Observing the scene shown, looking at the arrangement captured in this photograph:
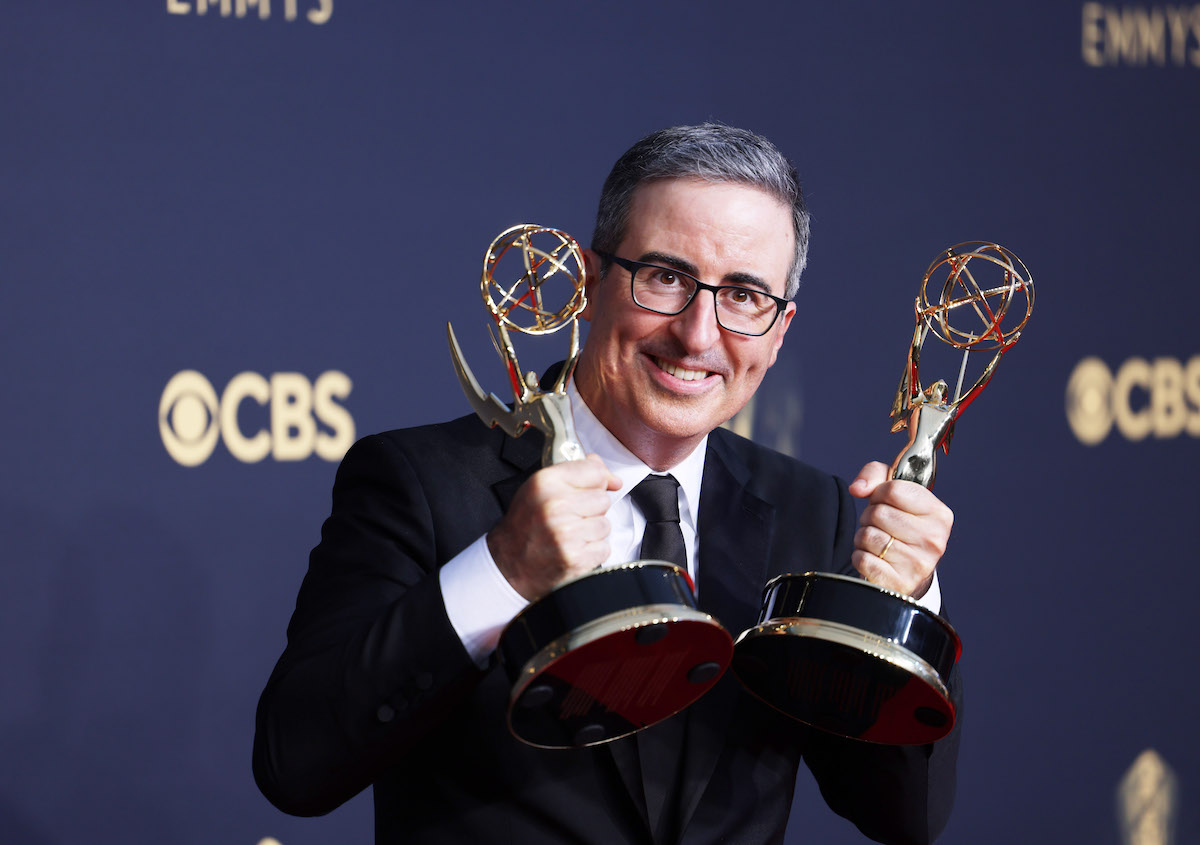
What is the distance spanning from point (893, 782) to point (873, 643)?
16.6 inches

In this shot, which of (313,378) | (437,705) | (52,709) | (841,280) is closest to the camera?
(437,705)

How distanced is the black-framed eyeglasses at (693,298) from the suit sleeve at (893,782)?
496 millimetres

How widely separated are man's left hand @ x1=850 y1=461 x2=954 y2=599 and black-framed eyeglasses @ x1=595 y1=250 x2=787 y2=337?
31cm

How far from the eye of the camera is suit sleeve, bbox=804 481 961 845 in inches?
55.8

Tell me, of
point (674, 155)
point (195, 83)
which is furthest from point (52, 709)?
point (674, 155)

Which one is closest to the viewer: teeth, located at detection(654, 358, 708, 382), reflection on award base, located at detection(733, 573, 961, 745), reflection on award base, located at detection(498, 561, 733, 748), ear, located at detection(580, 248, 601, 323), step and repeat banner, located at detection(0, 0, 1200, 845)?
reflection on award base, located at detection(498, 561, 733, 748)

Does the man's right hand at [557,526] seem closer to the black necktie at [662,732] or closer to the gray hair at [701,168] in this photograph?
the black necktie at [662,732]

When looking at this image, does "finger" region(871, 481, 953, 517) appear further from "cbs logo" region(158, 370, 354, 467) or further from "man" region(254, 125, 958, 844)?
"cbs logo" region(158, 370, 354, 467)

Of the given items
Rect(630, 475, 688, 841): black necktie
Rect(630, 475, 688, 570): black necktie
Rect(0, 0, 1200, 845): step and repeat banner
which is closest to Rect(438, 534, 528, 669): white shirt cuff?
Rect(630, 475, 688, 841): black necktie

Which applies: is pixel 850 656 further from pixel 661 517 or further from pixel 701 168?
pixel 701 168

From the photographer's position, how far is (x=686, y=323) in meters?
1.42

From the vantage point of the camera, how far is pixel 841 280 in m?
2.84

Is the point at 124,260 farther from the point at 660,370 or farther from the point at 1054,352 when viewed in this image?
the point at 1054,352

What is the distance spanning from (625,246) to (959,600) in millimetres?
1794
